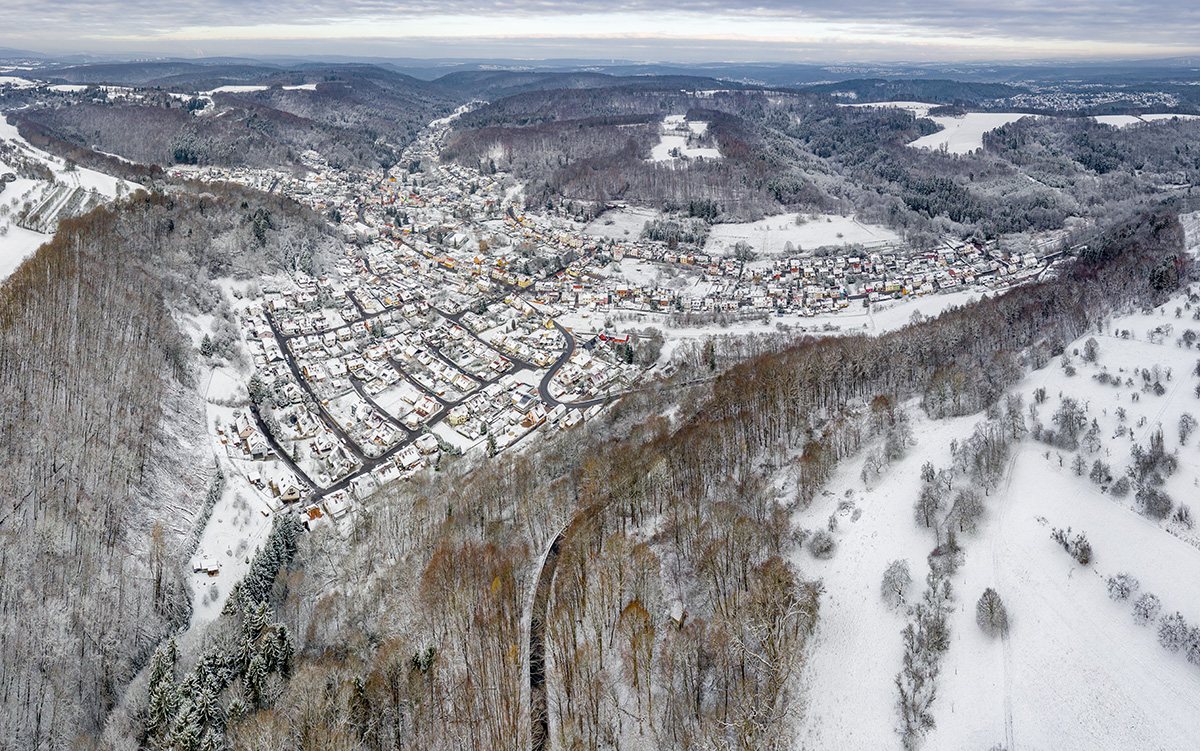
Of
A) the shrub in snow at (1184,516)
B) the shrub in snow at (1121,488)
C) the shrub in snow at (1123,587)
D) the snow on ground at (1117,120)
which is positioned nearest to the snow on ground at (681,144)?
the snow on ground at (1117,120)

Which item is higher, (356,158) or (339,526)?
(356,158)

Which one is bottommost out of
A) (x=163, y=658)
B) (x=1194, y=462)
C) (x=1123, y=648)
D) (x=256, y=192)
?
(x=163, y=658)

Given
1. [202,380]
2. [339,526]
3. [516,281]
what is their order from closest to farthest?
[339,526] → [202,380] → [516,281]

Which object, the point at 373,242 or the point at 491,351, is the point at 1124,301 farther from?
the point at 373,242

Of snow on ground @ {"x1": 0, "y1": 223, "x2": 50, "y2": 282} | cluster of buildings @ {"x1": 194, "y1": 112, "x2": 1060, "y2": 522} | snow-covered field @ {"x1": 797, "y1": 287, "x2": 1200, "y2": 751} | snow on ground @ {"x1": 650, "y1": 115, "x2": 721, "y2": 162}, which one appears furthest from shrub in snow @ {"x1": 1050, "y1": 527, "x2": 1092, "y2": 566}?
snow on ground @ {"x1": 650, "y1": 115, "x2": 721, "y2": 162}

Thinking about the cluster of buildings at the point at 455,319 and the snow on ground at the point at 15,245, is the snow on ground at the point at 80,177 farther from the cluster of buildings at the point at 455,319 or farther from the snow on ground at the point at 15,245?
the snow on ground at the point at 15,245

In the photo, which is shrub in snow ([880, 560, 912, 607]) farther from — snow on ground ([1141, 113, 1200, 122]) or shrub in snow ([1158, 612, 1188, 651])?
snow on ground ([1141, 113, 1200, 122])

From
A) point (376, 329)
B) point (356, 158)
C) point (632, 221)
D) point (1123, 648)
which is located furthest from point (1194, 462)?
point (356, 158)
